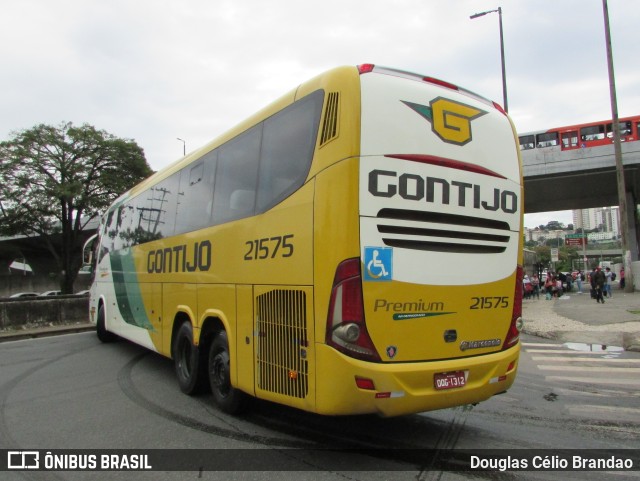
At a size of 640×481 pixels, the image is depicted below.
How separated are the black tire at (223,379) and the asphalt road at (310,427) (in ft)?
0.49

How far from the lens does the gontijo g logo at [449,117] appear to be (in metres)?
4.59

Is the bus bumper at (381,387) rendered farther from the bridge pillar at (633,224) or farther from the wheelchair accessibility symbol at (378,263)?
the bridge pillar at (633,224)

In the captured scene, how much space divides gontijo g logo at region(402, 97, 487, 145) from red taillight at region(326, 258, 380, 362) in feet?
5.26

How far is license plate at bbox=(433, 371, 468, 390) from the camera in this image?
426cm

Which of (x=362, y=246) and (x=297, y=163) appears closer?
(x=362, y=246)

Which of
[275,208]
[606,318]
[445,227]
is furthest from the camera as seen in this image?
[606,318]

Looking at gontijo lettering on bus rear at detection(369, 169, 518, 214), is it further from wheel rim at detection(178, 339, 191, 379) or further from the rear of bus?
wheel rim at detection(178, 339, 191, 379)

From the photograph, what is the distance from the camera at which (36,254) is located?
53531 millimetres

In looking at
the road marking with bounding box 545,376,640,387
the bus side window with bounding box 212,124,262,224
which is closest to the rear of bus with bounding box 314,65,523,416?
the bus side window with bounding box 212,124,262,224

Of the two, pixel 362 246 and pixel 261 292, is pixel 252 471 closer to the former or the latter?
pixel 261 292

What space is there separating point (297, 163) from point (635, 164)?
3205cm

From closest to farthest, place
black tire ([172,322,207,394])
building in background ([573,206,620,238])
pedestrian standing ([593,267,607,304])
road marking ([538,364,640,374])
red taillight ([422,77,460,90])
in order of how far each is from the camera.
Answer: red taillight ([422,77,460,90]), black tire ([172,322,207,394]), road marking ([538,364,640,374]), pedestrian standing ([593,267,607,304]), building in background ([573,206,620,238])

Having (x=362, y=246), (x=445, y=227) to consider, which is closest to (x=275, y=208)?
(x=362, y=246)

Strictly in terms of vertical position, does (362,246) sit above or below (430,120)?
below
